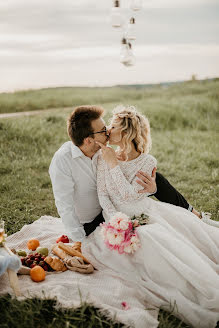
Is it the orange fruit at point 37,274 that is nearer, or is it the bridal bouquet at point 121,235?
the bridal bouquet at point 121,235

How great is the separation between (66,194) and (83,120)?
797 mm

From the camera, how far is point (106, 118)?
10172 mm

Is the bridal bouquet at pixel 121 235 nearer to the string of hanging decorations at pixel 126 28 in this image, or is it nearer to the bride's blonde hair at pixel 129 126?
the bride's blonde hair at pixel 129 126

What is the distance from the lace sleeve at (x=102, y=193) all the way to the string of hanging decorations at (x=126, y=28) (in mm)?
2270

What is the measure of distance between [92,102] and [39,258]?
10.6m

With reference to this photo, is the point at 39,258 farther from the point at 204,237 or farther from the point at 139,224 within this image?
the point at 204,237

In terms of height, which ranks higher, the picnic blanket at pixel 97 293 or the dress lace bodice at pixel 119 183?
the dress lace bodice at pixel 119 183

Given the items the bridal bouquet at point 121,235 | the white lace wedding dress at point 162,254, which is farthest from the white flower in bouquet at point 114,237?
the white lace wedding dress at point 162,254

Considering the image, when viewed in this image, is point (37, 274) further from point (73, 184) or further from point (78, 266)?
point (73, 184)

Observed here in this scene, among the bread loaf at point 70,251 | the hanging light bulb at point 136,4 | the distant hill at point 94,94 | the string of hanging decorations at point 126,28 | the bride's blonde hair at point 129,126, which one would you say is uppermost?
the hanging light bulb at point 136,4

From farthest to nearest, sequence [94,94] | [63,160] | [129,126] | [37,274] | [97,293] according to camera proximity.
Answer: [94,94], [63,160], [129,126], [37,274], [97,293]

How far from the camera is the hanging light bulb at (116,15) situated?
5.12m

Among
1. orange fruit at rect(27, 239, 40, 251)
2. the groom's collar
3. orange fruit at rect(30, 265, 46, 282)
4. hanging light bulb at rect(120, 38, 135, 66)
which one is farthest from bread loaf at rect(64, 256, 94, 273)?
hanging light bulb at rect(120, 38, 135, 66)

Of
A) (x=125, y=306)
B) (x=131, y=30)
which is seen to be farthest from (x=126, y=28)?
(x=125, y=306)
